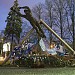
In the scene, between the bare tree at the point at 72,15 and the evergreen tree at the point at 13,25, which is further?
the evergreen tree at the point at 13,25

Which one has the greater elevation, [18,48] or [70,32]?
[70,32]

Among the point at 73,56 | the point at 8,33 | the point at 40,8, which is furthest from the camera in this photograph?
the point at 8,33

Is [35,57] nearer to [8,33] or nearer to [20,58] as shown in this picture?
[20,58]

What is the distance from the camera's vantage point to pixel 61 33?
42.6m

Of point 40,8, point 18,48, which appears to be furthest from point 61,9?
point 18,48

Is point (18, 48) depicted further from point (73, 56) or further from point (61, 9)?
point (61, 9)

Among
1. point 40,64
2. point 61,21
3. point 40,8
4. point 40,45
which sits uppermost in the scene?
point 40,8

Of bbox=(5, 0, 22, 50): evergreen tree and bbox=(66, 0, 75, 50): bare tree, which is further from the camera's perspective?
bbox=(5, 0, 22, 50): evergreen tree

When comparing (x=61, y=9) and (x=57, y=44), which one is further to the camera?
(x=61, y=9)

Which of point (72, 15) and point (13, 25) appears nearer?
point (72, 15)

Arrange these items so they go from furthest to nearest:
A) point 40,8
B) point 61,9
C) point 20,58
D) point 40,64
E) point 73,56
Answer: point 40,8, point 61,9, point 73,56, point 20,58, point 40,64

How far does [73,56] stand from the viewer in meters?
23.5

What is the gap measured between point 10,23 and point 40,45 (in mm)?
41458

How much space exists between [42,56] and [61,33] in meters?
22.4
